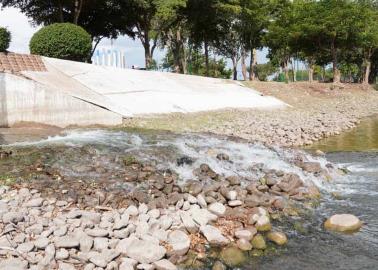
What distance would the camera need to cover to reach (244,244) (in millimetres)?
6102

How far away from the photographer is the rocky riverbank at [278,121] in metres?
14.9

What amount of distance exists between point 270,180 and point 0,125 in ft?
27.9

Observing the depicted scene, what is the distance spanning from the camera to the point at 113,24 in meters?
30.2

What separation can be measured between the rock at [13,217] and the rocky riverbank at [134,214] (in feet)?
0.04

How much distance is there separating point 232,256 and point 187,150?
15.3 ft

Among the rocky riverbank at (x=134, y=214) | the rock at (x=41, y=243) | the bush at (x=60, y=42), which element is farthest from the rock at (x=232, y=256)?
the bush at (x=60, y=42)

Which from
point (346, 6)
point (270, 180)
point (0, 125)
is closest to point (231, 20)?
point (346, 6)

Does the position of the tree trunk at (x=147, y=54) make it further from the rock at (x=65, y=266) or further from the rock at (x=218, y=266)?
the rock at (x=65, y=266)

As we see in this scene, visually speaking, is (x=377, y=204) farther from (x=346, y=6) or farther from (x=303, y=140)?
(x=346, y=6)

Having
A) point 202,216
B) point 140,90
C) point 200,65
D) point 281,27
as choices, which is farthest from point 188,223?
point 200,65

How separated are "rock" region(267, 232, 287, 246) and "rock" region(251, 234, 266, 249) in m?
0.15

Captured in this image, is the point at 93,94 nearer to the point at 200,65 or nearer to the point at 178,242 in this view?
the point at 178,242

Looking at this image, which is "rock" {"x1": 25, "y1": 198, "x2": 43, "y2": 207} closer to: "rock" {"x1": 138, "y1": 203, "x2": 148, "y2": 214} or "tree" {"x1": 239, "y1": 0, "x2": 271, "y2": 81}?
"rock" {"x1": 138, "y1": 203, "x2": 148, "y2": 214}

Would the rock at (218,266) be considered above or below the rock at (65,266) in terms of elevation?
below
